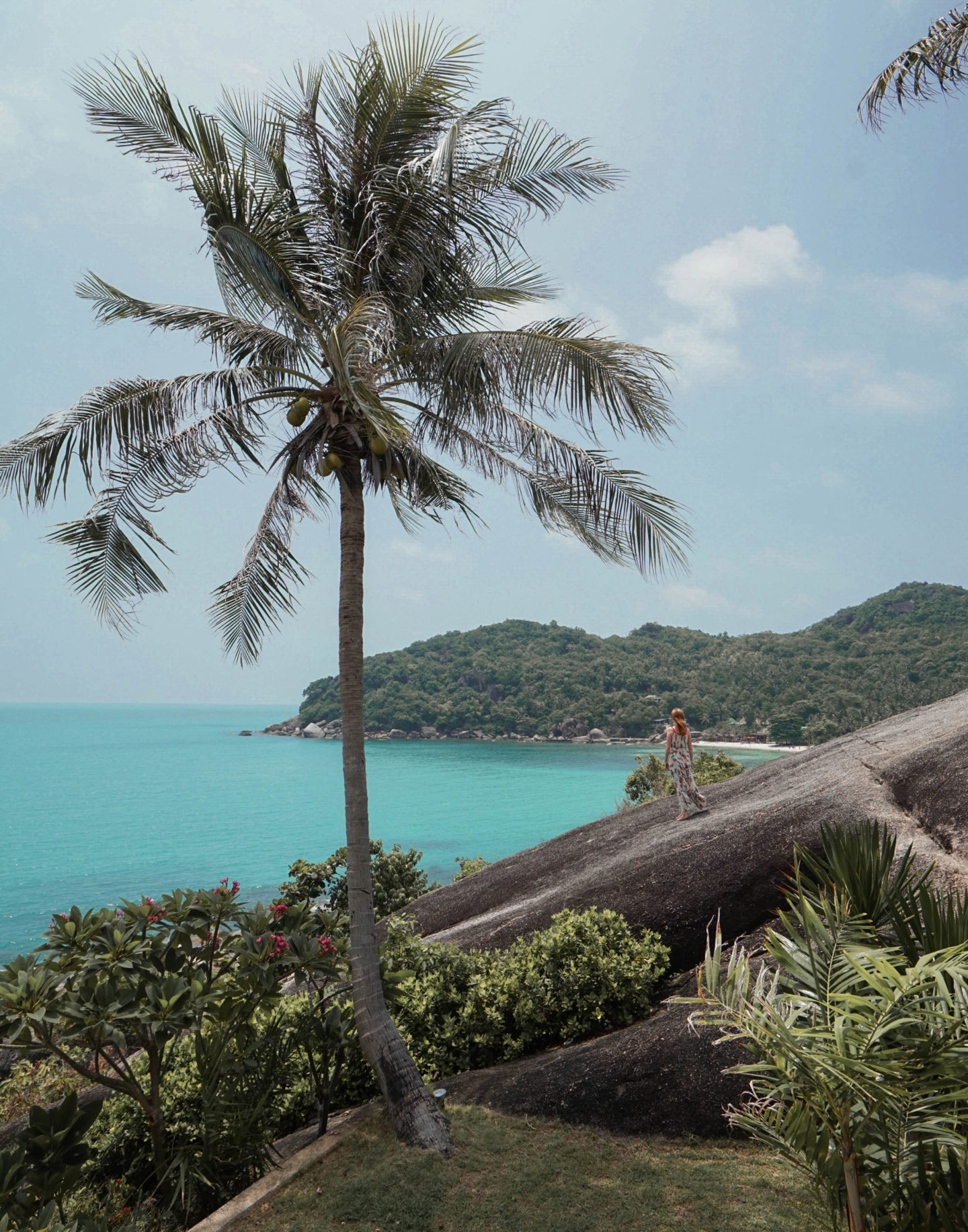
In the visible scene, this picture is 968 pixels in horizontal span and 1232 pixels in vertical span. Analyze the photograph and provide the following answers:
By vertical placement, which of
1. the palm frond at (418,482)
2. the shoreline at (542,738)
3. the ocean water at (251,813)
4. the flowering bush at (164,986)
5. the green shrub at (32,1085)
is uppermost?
the palm frond at (418,482)

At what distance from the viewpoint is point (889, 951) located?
3141mm

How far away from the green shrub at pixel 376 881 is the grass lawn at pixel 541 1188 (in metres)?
9.02

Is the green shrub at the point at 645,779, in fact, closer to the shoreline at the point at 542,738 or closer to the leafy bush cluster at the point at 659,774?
the leafy bush cluster at the point at 659,774

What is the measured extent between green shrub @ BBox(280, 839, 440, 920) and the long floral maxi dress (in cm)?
616

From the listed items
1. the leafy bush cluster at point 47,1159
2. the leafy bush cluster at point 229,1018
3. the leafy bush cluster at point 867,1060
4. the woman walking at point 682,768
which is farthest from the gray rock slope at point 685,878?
the leafy bush cluster at point 47,1159

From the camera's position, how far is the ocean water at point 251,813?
40812mm

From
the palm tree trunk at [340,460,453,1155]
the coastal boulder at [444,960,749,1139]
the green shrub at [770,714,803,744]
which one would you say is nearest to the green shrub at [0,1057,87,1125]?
the palm tree trunk at [340,460,453,1155]

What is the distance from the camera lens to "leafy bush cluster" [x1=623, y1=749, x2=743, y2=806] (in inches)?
856

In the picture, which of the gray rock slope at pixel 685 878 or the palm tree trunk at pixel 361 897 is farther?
the gray rock slope at pixel 685 878

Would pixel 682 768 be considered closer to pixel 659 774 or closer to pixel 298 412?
pixel 298 412

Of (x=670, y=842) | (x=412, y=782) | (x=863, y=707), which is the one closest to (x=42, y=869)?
(x=412, y=782)

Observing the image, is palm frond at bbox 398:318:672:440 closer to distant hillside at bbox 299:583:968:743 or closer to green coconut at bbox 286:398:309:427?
green coconut at bbox 286:398:309:427

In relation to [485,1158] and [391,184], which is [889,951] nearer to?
[485,1158]

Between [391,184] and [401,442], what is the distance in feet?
9.05
